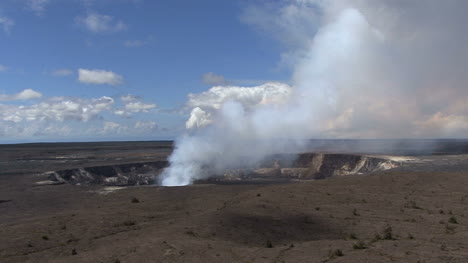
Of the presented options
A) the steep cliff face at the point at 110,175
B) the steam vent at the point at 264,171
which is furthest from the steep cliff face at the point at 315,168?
the steep cliff face at the point at 110,175

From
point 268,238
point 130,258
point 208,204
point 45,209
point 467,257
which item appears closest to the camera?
point 467,257

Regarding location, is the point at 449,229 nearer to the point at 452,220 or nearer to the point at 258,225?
the point at 452,220

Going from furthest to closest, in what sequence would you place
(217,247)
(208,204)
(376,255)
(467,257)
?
1. (208,204)
2. (217,247)
3. (376,255)
4. (467,257)

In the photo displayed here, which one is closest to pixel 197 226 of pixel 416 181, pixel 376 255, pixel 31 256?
pixel 31 256

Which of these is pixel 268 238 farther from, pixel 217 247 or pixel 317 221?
pixel 317 221

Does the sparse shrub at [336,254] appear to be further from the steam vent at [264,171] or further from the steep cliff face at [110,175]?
the steep cliff face at [110,175]

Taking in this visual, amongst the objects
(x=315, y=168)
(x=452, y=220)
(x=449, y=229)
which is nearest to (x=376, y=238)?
(x=449, y=229)
